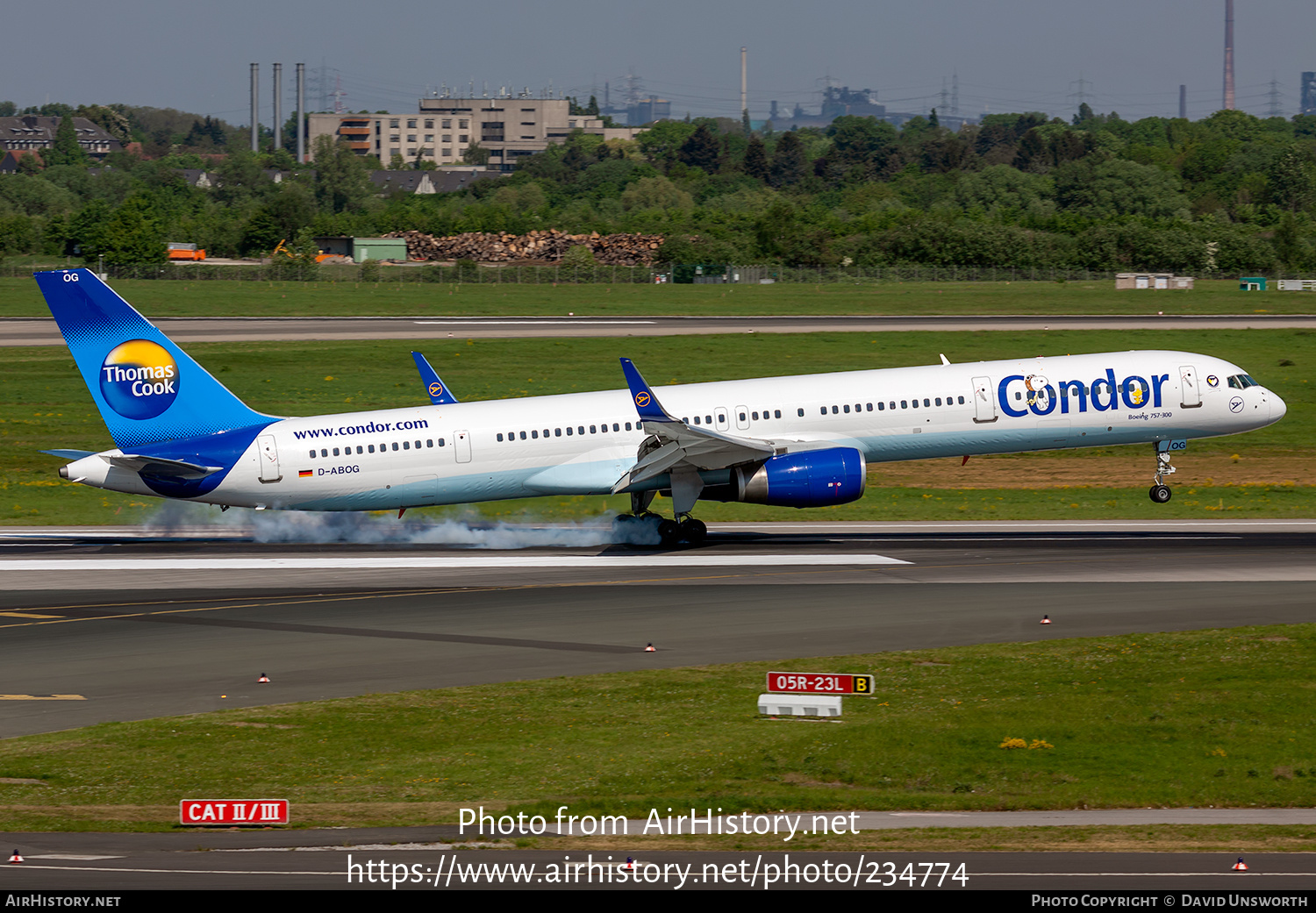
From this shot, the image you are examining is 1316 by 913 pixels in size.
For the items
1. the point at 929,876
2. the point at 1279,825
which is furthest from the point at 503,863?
the point at 1279,825

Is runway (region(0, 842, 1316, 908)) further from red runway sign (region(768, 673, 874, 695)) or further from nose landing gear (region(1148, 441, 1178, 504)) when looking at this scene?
nose landing gear (region(1148, 441, 1178, 504))

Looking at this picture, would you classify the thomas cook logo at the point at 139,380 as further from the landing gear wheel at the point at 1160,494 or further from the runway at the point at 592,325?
the runway at the point at 592,325

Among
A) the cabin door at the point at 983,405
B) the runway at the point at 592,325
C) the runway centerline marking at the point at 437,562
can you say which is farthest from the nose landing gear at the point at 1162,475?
the runway at the point at 592,325

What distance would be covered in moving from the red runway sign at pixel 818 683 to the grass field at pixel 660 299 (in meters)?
87.0

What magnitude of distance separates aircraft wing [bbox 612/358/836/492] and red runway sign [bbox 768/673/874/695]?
15615mm

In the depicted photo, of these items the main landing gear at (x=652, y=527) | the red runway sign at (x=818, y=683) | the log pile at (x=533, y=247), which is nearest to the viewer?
the red runway sign at (x=818, y=683)

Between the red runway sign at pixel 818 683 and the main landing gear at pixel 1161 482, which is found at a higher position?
the main landing gear at pixel 1161 482

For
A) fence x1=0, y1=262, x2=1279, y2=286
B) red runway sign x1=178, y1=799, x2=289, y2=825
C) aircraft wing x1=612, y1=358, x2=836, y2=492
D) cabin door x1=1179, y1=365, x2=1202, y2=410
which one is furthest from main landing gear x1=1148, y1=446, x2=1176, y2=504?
fence x1=0, y1=262, x2=1279, y2=286

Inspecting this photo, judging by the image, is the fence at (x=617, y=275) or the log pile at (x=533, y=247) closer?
the fence at (x=617, y=275)

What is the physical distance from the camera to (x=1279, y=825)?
19.1 m

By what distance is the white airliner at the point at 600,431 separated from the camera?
139 ft

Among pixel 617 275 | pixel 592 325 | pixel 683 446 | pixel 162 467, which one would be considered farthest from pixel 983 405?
pixel 617 275

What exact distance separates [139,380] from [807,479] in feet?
63.7
